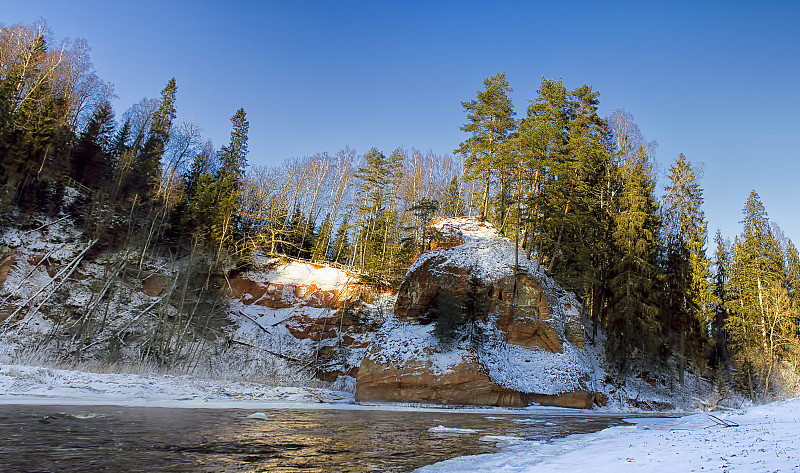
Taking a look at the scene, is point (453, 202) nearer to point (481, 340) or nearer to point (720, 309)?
point (481, 340)

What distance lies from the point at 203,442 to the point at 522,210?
28.1 m

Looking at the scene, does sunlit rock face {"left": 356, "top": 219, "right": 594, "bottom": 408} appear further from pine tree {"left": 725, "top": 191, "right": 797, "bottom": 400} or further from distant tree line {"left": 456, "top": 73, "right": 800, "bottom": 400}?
pine tree {"left": 725, "top": 191, "right": 797, "bottom": 400}

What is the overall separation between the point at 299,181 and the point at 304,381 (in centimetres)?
2415

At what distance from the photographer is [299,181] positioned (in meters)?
43.7

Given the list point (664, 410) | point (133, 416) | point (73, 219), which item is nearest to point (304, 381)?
point (133, 416)

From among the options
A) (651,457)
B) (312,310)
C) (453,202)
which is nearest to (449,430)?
(651,457)

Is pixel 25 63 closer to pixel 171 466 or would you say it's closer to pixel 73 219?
pixel 73 219

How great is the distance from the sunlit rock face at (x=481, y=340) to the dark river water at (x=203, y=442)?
11.2 meters

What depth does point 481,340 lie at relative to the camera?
2406 centimetres

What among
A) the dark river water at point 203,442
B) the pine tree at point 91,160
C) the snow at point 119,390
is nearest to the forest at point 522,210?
the pine tree at point 91,160

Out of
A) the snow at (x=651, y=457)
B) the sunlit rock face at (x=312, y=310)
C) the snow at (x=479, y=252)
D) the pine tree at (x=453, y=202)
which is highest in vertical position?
the pine tree at (x=453, y=202)

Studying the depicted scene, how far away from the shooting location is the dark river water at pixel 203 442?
491 centimetres

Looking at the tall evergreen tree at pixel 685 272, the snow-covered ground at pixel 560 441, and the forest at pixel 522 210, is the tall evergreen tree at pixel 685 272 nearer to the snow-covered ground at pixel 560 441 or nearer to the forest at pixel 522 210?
the forest at pixel 522 210

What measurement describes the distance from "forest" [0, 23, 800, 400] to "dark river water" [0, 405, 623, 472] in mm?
21411
